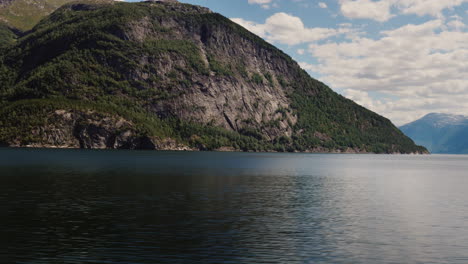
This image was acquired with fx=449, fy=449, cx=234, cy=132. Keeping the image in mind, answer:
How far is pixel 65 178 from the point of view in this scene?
93.4m

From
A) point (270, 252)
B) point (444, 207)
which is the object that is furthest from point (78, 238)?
point (444, 207)

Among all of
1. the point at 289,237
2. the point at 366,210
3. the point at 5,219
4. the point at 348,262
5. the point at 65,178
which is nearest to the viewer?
the point at 348,262

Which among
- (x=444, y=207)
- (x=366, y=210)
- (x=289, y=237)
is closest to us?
(x=289, y=237)

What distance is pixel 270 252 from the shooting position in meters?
36.1

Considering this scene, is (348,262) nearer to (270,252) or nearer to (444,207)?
(270,252)

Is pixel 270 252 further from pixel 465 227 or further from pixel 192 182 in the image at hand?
pixel 192 182

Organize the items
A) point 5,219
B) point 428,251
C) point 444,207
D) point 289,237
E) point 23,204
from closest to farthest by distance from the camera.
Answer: point 428,251
point 289,237
point 5,219
point 23,204
point 444,207

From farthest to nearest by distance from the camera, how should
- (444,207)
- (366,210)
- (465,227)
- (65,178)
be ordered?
(65,178) → (444,207) → (366,210) → (465,227)

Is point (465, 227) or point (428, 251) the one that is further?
point (465, 227)

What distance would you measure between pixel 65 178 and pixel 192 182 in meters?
26.4

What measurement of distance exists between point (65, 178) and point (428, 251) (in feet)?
248

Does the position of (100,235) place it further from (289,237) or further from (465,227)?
(465,227)

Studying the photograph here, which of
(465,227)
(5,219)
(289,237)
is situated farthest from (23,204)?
(465,227)

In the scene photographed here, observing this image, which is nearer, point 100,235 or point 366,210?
point 100,235
